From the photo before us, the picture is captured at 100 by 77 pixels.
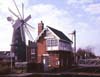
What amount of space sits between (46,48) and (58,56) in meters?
3.21

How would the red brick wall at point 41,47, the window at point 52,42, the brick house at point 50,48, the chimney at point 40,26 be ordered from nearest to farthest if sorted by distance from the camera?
the brick house at point 50,48 → the window at point 52,42 → the red brick wall at point 41,47 → the chimney at point 40,26

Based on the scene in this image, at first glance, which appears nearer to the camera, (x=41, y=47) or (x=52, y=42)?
(x=52, y=42)

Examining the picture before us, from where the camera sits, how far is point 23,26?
86.1m

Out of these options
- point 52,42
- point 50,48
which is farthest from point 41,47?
point 52,42

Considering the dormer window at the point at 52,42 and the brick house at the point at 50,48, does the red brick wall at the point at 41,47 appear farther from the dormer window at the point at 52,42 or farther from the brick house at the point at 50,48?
the dormer window at the point at 52,42

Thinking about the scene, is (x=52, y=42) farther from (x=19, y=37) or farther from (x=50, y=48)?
(x=19, y=37)

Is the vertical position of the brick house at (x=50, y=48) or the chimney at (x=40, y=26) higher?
the chimney at (x=40, y=26)

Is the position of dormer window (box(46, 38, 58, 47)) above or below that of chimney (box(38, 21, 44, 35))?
below

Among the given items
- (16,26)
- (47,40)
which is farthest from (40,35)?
(16,26)

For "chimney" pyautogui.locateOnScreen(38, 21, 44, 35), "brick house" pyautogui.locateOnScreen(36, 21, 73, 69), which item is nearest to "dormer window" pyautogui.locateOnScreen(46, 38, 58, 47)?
"brick house" pyautogui.locateOnScreen(36, 21, 73, 69)

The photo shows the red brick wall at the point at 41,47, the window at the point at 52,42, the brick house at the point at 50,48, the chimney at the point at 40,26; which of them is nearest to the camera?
the brick house at the point at 50,48

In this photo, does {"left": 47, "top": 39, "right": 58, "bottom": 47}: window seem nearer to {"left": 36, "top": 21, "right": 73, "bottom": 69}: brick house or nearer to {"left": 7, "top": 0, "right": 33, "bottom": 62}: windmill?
{"left": 36, "top": 21, "right": 73, "bottom": 69}: brick house

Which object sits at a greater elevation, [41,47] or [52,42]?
[52,42]

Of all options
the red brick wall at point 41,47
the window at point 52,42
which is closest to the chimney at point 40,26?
the red brick wall at point 41,47
